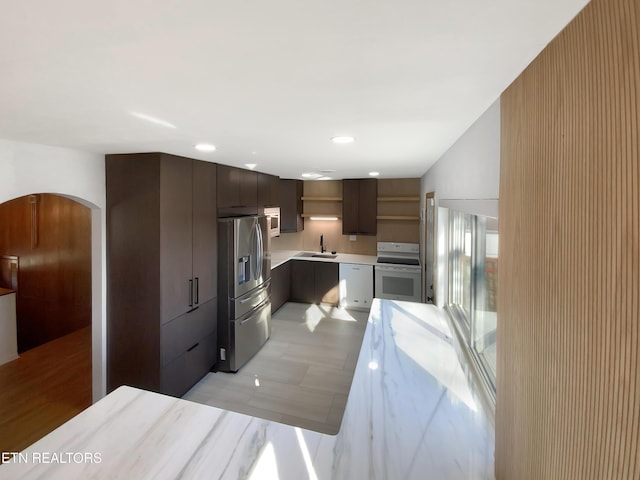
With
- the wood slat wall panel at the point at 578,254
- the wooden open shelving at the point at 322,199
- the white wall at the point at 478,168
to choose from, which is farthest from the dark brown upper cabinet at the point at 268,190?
the wood slat wall panel at the point at 578,254

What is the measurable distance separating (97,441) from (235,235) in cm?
208

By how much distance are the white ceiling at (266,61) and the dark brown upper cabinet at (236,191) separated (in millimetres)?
1527

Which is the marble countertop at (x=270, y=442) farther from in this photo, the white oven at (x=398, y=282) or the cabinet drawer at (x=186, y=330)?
the white oven at (x=398, y=282)

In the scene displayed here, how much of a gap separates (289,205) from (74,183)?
3.08 m

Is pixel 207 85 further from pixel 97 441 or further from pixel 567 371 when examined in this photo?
pixel 97 441

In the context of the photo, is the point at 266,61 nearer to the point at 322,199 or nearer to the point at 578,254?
the point at 578,254

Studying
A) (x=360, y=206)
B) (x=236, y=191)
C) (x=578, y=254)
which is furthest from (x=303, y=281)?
(x=578, y=254)

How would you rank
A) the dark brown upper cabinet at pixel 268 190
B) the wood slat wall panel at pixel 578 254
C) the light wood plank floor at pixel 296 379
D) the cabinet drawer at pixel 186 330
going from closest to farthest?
the wood slat wall panel at pixel 578 254 < the cabinet drawer at pixel 186 330 < the light wood plank floor at pixel 296 379 < the dark brown upper cabinet at pixel 268 190

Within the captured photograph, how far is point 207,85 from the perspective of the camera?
964mm

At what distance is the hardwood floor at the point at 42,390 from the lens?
7.59 ft

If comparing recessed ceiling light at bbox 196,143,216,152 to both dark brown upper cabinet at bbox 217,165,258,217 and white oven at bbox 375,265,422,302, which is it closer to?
dark brown upper cabinet at bbox 217,165,258,217

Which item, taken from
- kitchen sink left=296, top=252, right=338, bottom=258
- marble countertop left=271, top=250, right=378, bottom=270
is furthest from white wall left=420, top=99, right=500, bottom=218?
kitchen sink left=296, top=252, right=338, bottom=258

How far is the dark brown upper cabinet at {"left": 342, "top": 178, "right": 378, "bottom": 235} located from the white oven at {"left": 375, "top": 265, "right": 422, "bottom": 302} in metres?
0.76

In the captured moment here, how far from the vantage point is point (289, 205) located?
496cm
